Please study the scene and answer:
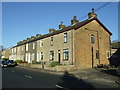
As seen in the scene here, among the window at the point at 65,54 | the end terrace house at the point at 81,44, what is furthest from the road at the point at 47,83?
the window at the point at 65,54

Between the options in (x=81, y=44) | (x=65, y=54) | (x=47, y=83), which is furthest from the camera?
(x=65, y=54)

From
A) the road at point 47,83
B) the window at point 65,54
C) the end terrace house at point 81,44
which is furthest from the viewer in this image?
the window at point 65,54

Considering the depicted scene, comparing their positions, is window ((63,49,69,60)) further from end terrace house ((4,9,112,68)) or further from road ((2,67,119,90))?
road ((2,67,119,90))

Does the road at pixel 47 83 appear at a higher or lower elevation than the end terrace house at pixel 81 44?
lower

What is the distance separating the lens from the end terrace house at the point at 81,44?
24.5 meters

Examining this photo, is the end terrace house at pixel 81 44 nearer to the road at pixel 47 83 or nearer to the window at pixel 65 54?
the window at pixel 65 54

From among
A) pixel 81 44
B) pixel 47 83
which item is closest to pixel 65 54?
pixel 81 44

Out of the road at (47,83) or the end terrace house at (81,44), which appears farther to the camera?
the end terrace house at (81,44)

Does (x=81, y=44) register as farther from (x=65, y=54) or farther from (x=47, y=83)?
(x=47, y=83)

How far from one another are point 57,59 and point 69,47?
13.1 feet

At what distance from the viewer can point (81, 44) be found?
25.1 metres

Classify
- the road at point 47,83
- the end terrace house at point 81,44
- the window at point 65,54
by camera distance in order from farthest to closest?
the window at point 65,54 < the end terrace house at point 81,44 < the road at point 47,83

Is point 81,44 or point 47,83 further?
point 81,44

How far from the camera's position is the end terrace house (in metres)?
24.5
